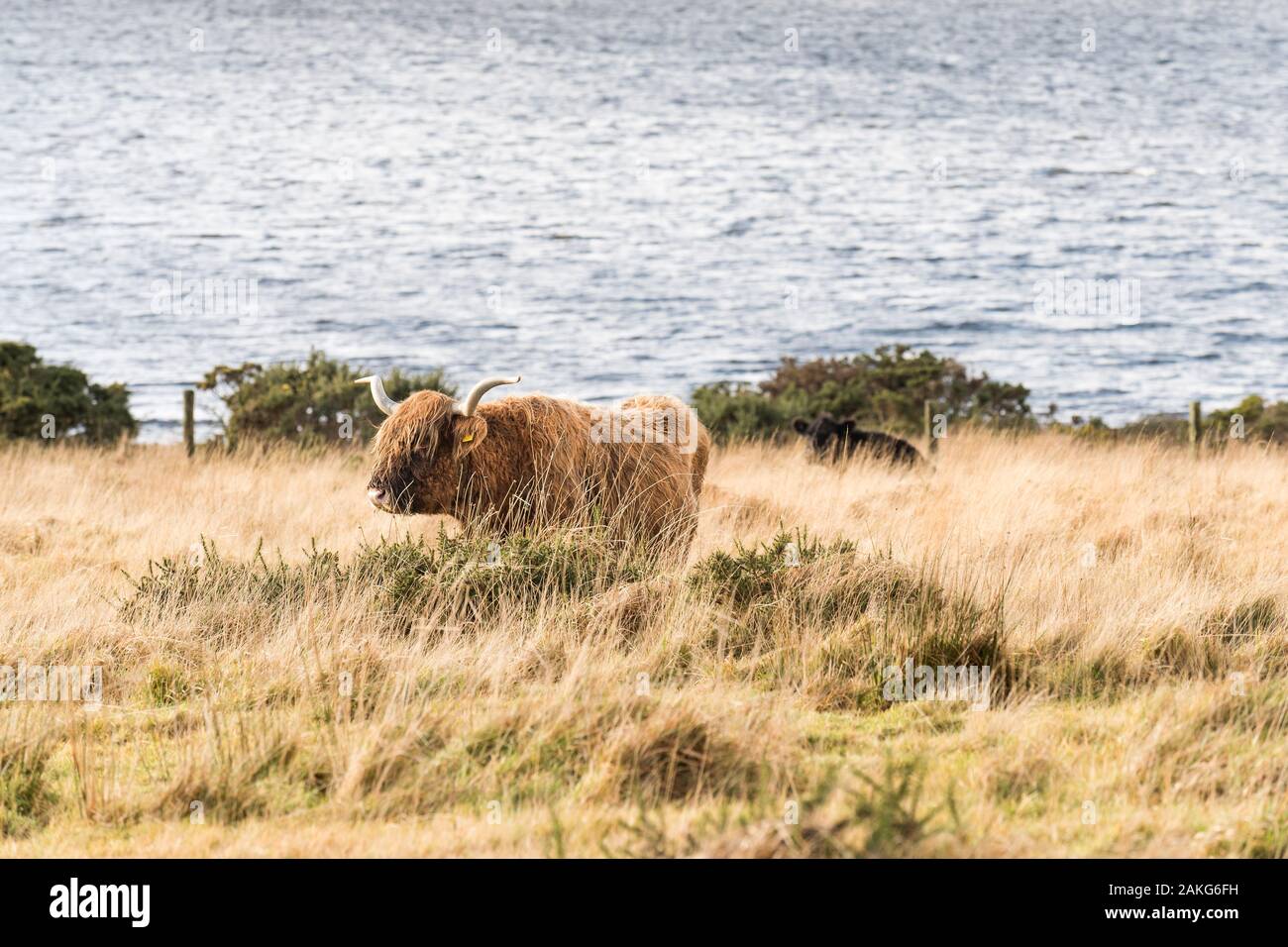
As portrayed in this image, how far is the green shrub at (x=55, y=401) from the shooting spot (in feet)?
69.7

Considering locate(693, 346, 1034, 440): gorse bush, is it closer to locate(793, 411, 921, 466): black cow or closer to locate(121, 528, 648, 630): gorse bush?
locate(793, 411, 921, 466): black cow

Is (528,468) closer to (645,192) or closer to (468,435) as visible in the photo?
(468,435)

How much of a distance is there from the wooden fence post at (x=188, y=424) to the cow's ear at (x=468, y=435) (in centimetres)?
1070

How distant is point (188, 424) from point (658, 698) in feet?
49.5

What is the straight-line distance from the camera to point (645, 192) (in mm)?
53438

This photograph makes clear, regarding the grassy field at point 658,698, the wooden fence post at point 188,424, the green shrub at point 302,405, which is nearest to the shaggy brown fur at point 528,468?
the grassy field at point 658,698

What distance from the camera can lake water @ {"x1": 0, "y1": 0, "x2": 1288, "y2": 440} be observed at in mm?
43656

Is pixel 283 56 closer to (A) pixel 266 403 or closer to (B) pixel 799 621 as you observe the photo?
(A) pixel 266 403

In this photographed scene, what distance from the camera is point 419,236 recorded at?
51938 millimetres

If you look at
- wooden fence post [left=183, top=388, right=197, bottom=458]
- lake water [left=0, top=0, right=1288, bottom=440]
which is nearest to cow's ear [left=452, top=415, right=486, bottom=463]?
wooden fence post [left=183, top=388, right=197, bottom=458]

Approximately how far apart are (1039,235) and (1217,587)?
45836mm

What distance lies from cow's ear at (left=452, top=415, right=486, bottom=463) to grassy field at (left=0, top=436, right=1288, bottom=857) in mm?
730

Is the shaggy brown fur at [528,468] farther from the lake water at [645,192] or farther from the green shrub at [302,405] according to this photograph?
the lake water at [645,192]

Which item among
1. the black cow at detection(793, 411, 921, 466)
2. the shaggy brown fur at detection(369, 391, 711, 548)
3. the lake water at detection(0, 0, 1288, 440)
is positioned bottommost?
the black cow at detection(793, 411, 921, 466)
